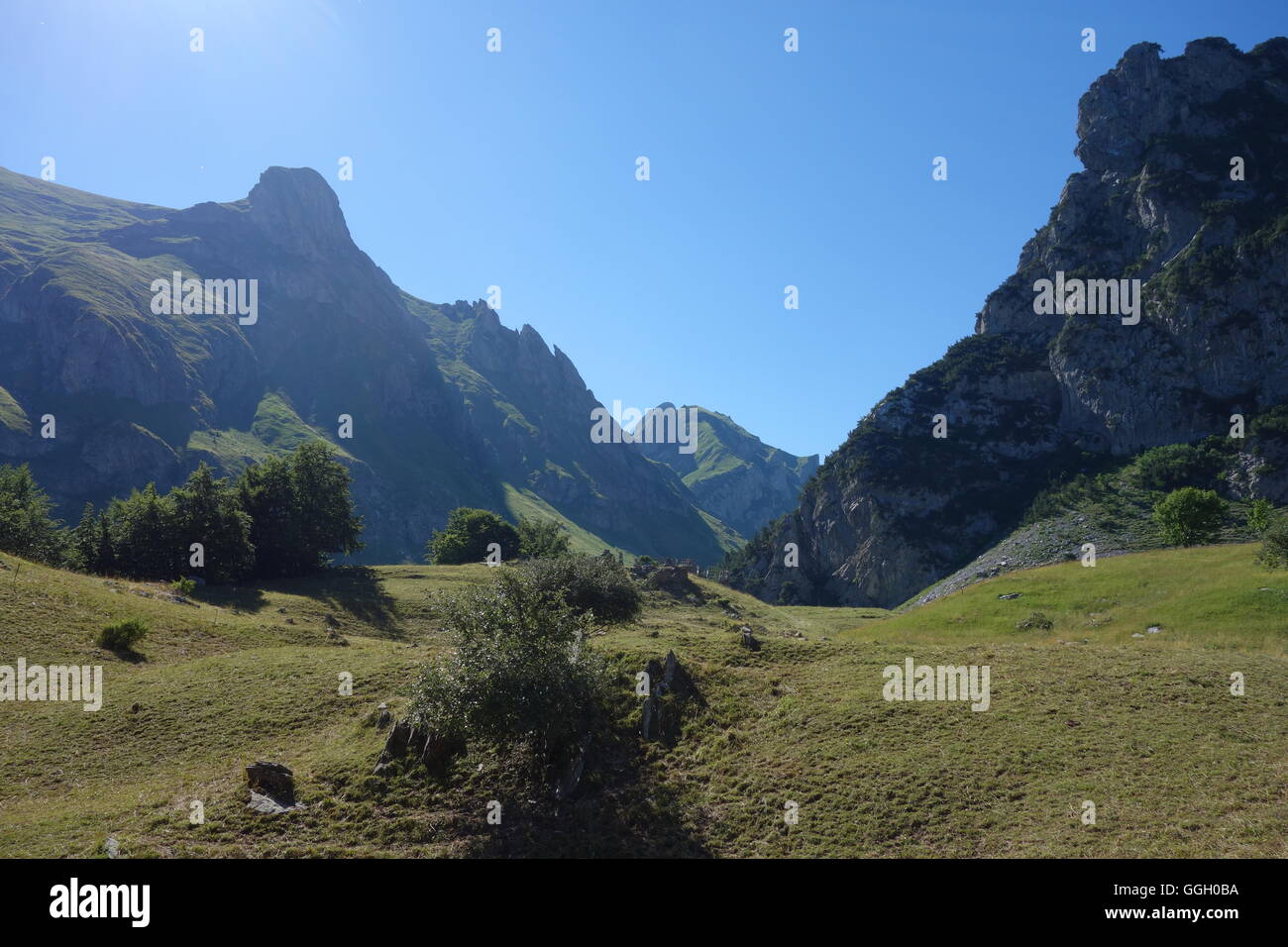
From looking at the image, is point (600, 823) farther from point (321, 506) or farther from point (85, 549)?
point (85, 549)

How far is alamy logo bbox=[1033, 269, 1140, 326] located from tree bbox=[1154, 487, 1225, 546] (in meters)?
83.0

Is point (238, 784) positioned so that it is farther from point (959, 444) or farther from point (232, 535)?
point (959, 444)

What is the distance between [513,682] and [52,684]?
2550cm

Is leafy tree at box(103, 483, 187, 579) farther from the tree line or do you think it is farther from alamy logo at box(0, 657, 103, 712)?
alamy logo at box(0, 657, 103, 712)

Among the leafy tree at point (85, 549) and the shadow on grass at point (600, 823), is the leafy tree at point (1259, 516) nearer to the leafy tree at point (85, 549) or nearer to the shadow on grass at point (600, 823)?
the shadow on grass at point (600, 823)

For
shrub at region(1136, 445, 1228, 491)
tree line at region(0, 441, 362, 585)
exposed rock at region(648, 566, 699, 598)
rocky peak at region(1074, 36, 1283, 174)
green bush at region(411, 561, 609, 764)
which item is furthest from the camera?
rocky peak at region(1074, 36, 1283, 174)

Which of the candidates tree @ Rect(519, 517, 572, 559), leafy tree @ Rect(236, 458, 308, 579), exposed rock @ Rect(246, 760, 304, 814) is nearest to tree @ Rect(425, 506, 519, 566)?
tree @ Rect(519, 517, 572, 559)

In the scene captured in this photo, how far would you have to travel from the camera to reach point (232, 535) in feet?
196

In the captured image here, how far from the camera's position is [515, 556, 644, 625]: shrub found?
126 feet
